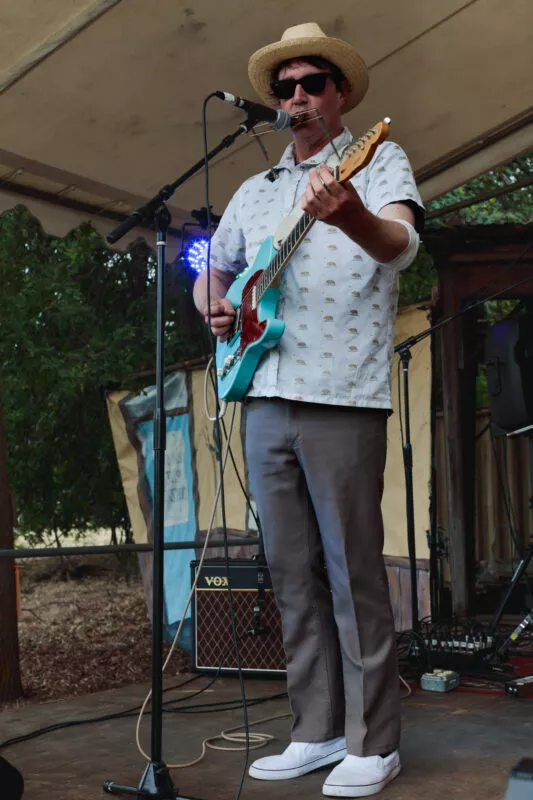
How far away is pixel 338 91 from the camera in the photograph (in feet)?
7.47

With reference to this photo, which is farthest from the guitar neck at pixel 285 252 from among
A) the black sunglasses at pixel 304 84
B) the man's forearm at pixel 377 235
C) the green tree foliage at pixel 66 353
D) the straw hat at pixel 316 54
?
the green tree foliage at pixel 66 353

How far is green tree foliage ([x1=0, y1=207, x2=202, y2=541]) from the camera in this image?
812cm

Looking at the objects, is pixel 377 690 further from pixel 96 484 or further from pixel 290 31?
pixel 96 484

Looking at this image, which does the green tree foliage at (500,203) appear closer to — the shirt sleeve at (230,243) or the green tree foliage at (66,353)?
the green tree foliage at (66,353)

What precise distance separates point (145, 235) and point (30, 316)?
4830mm

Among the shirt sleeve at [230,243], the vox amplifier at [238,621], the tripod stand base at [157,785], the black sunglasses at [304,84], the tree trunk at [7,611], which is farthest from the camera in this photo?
the vox amplifier at [238,621]

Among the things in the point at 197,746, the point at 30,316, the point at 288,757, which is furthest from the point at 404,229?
the point at 30,316

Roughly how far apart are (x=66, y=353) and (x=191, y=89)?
5.27m

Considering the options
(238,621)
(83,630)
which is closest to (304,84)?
(238,621)

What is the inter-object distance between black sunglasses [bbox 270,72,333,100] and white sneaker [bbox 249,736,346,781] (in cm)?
164

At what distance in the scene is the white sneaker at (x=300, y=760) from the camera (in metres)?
2.05

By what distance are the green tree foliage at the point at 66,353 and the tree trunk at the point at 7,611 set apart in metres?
4.43

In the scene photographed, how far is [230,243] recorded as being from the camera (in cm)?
242

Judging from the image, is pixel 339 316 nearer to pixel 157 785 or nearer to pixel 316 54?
pixel 316 54
